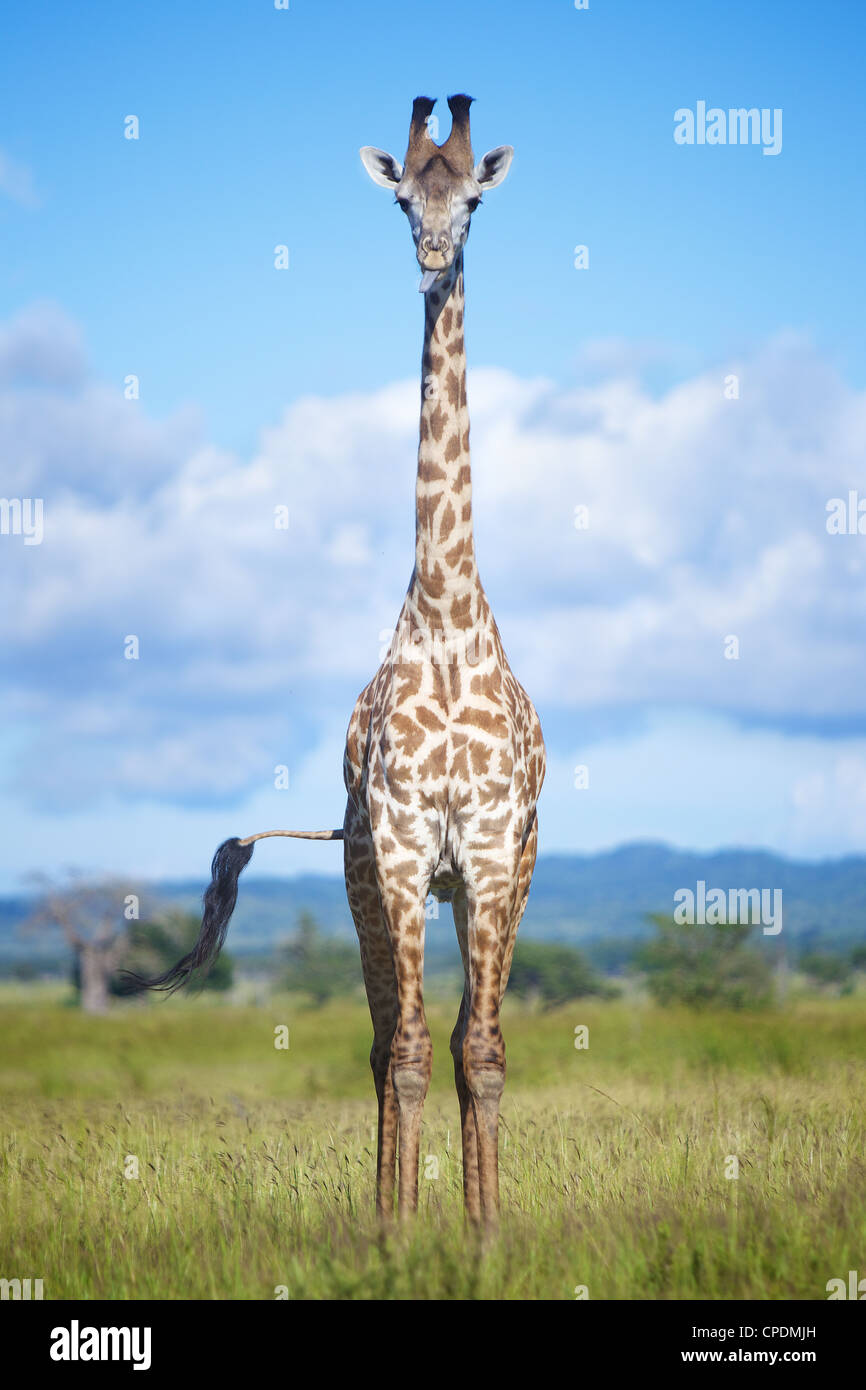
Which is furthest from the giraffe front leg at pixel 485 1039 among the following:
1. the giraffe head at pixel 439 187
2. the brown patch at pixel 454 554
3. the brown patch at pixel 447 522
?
the giraffe head at pixel 439 187

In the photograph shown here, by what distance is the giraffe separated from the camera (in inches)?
261

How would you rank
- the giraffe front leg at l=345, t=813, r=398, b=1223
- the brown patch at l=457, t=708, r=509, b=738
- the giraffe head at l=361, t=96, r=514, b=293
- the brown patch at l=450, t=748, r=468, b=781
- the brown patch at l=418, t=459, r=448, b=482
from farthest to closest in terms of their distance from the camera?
the giraffe front leg at l=345, t=813, r=398, b=1223
the brown patch at l=418, t=459, r=448, b=482
the brown patch at l=457, t=708, r=509, b=738
the brown patch at l=450, t=748, r=468, b=781
the giraffe head at l=361, t=96, r=514, b=293

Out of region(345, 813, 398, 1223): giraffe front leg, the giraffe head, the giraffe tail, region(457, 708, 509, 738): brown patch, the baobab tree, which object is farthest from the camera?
the baobab tree

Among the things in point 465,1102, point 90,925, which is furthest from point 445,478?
point 90,925

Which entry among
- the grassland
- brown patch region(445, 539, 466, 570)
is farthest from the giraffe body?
the grassland

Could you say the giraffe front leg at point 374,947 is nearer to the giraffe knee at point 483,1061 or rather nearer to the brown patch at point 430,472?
the giraffe knee at point 483,1061

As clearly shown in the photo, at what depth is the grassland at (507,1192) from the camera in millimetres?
5621

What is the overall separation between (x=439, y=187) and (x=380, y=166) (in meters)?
0.80

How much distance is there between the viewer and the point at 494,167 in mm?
7219

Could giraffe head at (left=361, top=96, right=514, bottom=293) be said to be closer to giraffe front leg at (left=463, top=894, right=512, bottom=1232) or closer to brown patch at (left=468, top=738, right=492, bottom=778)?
brown patch at (left=468, top=738, right=492, bottom=778)

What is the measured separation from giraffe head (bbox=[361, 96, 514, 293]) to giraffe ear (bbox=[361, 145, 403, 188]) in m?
0.13
